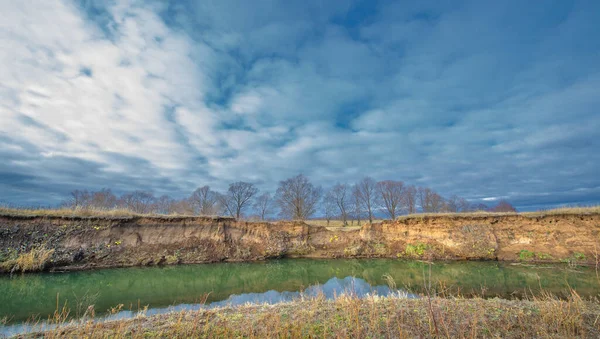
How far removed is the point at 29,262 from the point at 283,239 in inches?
703

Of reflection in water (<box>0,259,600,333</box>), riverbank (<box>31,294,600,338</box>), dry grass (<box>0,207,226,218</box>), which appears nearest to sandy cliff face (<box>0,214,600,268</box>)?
dry grass (<box>0,207,226,218</box>)

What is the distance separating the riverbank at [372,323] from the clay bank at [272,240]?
15.7 meters

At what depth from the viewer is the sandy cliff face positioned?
1856 cm

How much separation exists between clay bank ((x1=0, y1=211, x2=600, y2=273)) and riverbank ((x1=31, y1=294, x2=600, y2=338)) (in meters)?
15.7

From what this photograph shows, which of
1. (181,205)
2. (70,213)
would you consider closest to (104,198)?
(181,205)

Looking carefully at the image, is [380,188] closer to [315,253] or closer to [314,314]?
[315,253]

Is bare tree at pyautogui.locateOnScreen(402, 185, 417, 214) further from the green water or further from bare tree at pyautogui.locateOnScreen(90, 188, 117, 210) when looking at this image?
bare tree at pyautogui.locateOnScreen(90, 188, 117, 210)

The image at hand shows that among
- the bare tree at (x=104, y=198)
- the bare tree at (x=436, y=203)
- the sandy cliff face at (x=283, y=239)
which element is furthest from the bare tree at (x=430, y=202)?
the bare tree at (x=104, y=198)

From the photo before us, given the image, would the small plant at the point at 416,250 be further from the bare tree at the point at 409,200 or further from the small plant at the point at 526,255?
the bare tree at the point at 409,200

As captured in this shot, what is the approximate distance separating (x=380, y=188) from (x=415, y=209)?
34.0 feet

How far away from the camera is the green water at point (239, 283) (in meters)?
10.6

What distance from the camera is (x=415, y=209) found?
61.8 meters

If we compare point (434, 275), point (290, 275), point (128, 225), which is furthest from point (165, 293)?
point (434, 275)

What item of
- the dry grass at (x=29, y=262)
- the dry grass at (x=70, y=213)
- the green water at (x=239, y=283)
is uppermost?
the dry grass at (x=70, y=213)
